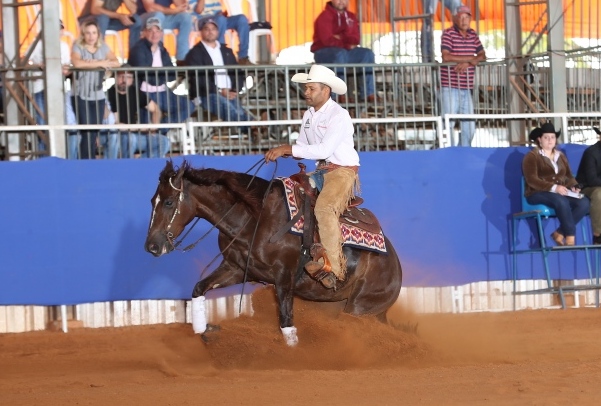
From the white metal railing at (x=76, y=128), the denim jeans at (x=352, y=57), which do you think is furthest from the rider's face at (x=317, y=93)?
the denim jeans at (x=352, y=57)

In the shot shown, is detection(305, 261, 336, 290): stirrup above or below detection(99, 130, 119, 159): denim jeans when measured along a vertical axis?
below

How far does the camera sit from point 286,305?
9773mm

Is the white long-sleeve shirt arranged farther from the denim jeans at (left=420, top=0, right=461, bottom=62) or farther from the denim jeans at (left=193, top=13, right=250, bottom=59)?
the denim jeans at (left=420, top=0, right=461, bottom=62)

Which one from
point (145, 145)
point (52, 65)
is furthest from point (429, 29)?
point (52, 65)

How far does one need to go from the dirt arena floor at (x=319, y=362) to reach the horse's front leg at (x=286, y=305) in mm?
112

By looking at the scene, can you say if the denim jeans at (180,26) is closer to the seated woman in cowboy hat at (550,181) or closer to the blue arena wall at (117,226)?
the blue arena wall at (117,226)

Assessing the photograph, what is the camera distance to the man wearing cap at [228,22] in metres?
15.5

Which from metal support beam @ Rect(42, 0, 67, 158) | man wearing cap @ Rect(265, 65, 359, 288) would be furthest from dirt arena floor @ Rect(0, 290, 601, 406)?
metal support beam @ Rect(42, 0, 67, 158)

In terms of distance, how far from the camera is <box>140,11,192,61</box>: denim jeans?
15.2m

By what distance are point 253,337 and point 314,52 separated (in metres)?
6.69

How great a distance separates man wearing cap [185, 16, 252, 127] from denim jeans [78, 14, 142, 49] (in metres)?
0.88

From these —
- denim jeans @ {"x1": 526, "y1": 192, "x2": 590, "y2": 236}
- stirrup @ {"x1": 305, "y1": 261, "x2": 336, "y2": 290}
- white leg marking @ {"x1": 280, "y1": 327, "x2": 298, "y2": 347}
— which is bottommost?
white leg marking @ {"x1": 280, "y1": 327, "x2": 298, "y2": 347}

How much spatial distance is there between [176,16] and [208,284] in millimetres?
6401

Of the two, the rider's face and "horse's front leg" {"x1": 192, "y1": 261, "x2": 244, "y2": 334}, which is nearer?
"horse's front leg" {"x1": 192, "y1": 261, "x2": 244, "y2": 334}
